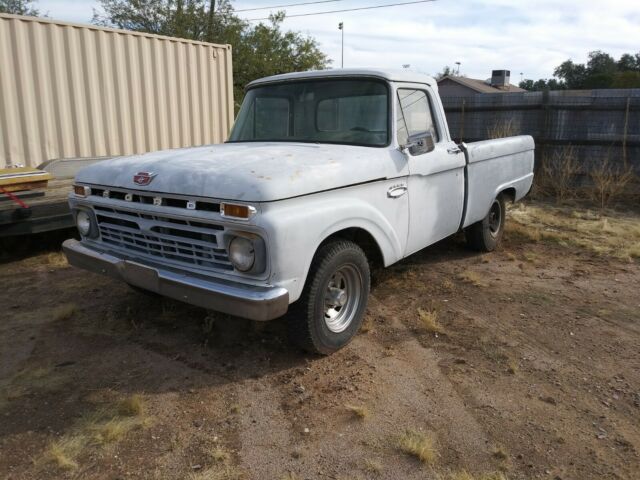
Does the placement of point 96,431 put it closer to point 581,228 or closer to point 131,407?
point 131,407

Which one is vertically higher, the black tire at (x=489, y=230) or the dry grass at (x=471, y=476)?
the black tire at (x=489, y=230)

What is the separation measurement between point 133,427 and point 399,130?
2.78 m

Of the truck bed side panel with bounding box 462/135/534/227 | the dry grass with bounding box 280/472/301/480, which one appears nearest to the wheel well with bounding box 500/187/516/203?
the truck bed side panel with bounding box 462/135/534/227

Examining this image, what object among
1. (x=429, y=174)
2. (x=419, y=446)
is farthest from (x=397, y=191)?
(x=419, y=446)

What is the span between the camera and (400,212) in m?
3.99

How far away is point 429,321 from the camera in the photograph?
4137mm

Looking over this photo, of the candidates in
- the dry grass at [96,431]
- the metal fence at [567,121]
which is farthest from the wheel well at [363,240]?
the metal fence at [567,121]

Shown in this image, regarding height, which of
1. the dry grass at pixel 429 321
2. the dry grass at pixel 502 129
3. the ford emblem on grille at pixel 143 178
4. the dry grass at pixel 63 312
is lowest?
the dry grass at pixel 429 321

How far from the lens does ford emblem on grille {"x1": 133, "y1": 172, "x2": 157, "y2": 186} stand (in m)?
3.24

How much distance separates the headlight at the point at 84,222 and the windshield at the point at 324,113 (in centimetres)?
144

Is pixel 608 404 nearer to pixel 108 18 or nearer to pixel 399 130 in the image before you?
pixel 399 130

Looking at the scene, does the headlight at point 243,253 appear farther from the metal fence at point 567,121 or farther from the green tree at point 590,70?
the green tree at point 590,70

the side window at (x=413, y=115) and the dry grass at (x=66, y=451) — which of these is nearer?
the dry grass at (x=66, y=451)

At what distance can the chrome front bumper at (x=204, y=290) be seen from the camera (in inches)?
112
